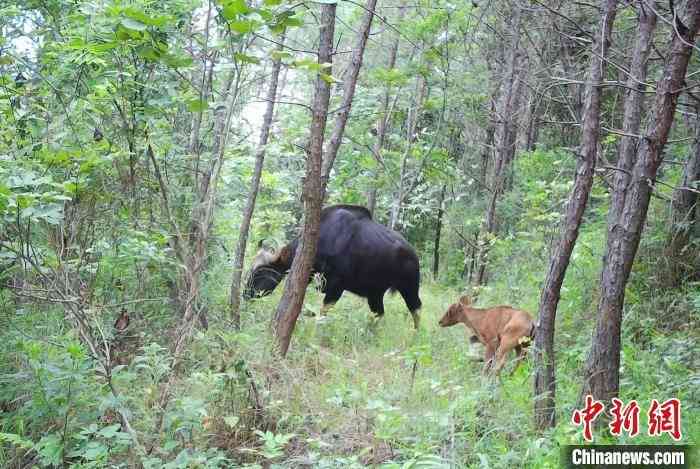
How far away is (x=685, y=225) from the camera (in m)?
8.41

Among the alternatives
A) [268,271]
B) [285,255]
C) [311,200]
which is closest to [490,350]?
[311,200]

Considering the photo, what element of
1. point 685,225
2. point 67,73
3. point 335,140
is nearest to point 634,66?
point 335,140

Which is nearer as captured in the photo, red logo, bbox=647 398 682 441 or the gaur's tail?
red logo, bbox=647 398 682 441

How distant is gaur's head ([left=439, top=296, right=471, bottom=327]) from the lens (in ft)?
27.3

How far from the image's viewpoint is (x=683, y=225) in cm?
841

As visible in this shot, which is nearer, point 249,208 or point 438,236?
point 249,208

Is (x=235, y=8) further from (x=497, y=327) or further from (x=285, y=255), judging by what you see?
(x=285, y=255)

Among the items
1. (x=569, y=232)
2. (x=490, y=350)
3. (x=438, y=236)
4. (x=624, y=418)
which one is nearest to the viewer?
(x=624, y=418)

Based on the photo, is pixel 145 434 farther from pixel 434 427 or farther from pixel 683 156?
pixel 683 156

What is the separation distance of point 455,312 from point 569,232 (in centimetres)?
319

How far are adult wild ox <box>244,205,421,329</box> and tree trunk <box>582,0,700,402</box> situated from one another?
16.4 ft

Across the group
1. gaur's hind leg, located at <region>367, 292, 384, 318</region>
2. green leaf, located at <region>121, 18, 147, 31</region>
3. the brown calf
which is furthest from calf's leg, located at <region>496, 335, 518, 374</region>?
green leaf, located at <region>121, 18, 147, 31</region>

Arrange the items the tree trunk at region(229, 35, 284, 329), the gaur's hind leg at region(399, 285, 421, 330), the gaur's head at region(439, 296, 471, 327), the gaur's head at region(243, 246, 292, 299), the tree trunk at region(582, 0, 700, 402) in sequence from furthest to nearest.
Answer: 1. the gaur's head at region(243, 246, 292, 299)
2. the gaur's hind leg at region(399, 285, 421, 330)
3. the gaur's head at region(439, 296, 471, 327)
4. the tree trunk at region(229, 35, 284, 329)
5. the tree trunk at region(582, 0, 700, 402)

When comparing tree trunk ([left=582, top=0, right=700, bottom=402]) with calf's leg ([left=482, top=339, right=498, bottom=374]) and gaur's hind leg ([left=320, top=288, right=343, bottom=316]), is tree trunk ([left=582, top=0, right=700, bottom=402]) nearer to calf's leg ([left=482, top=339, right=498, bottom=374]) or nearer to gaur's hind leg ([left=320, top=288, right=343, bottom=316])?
calf's leg ([left=482, top=339, right=498, bottom=374])
